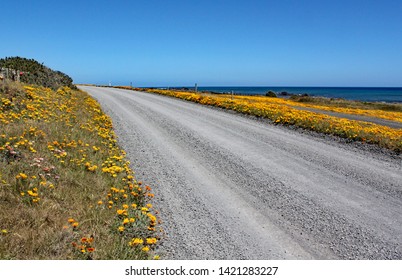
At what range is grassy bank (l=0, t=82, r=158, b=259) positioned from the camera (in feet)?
13.9

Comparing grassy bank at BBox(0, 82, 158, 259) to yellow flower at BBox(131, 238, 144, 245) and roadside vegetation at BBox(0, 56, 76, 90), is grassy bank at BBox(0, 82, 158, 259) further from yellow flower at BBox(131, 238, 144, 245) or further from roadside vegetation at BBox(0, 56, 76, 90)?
roadside vegetation at BBox(0, 56, 76, 90)

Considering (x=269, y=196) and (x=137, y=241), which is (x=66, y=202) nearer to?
(x=137, y=241)

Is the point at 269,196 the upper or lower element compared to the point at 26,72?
lower

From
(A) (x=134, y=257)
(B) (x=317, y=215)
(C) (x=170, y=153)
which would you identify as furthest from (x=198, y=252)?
(C) (x=170, y=153)

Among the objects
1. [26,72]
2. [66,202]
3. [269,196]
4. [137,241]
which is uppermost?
[26,72]

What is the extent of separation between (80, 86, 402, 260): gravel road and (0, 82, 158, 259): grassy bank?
549mm

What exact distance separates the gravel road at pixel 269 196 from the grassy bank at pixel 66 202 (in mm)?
549

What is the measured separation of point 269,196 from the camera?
22.3 ft

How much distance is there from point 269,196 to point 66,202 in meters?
4.09

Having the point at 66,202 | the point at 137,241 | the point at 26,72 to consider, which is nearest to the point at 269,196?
the point at 137,241

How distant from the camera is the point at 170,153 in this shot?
10.1m

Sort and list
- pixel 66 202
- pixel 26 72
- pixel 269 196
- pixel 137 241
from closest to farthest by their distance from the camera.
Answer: pixel 137 241, pixel 66 202, pixel 269 196, pixel 26 72

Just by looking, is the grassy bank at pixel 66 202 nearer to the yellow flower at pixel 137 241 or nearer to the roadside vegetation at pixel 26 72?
the yellow flower at pixel 137 241
